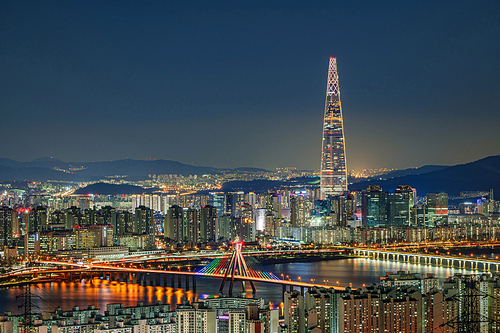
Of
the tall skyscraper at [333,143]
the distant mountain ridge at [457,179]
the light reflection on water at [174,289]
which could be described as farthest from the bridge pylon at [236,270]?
the distant mountain ridge at [457,179]

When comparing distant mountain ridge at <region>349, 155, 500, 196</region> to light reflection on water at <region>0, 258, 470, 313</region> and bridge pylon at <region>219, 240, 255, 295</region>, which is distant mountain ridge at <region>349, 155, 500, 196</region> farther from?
bridge pylon at <region>219, 240, 255, 295</region>

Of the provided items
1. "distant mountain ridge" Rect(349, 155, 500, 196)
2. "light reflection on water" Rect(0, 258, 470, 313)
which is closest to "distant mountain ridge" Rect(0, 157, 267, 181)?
"distant mountain ridge" Rect(349, 155, 500, 196)

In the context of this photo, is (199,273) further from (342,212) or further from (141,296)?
(342,212)

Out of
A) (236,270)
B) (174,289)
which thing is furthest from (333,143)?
(174,289)

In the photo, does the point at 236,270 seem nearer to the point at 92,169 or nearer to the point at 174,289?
the point at 174,289

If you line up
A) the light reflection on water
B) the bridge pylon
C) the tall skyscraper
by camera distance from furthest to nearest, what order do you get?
the tall skyscraper → the bridge pylon → the light reflection on water

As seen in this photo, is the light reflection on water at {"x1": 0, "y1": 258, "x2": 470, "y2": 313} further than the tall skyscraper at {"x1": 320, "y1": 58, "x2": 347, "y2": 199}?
No
